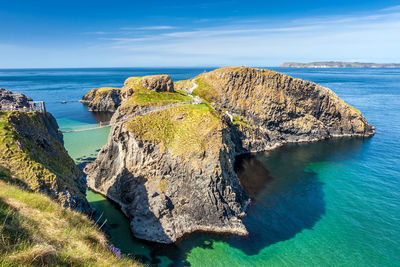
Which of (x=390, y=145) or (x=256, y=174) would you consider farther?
(x=390, y=145)

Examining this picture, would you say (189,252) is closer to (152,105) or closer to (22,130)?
(22,130)

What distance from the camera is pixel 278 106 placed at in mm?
75500

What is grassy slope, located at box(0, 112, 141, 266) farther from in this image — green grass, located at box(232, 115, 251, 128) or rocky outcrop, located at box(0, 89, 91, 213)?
green grass, located at box(232, 115, 251, 128)

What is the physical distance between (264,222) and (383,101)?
13375 cm

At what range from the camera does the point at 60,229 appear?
12.0 metres

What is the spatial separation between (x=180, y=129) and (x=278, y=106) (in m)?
46.4

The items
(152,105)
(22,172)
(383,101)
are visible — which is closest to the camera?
(22,172)

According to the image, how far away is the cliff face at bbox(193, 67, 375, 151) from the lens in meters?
75.2

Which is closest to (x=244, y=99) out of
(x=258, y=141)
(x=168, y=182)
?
(x=258, y=141)

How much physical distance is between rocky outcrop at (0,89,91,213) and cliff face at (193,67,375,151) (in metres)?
52.5

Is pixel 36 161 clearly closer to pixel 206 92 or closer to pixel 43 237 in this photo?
pixel 43 237

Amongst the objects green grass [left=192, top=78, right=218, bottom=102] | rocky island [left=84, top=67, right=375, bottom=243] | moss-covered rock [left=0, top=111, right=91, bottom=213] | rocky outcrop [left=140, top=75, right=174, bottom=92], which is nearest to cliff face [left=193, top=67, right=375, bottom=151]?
green grass [left=192, top=78, right=218, bottom=102]

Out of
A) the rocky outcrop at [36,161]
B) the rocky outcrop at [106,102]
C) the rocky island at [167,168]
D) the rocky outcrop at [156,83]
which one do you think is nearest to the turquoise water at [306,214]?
the rocky island at [167,168]

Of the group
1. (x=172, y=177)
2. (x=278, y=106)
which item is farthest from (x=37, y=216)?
(x=278, y=106)
